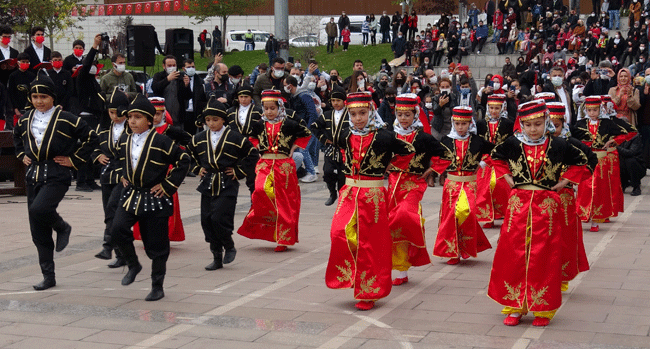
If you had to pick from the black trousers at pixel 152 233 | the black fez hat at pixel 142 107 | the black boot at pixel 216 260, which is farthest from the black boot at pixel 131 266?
the black fez hat at pixel 142 107

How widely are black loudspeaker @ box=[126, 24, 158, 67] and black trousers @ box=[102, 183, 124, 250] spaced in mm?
9018

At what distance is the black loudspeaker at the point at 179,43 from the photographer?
19.2m

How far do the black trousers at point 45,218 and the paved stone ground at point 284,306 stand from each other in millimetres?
278

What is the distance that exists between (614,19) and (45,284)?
27939 mm

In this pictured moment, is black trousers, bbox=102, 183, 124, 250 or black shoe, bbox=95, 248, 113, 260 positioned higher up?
black trousers, bbox=102, 183, 124, 250

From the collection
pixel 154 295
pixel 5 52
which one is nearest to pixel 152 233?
pixel 154 295

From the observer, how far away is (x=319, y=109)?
1725 cm

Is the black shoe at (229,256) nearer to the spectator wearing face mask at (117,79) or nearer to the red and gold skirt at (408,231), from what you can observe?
the red and gold skirt at (408,231)

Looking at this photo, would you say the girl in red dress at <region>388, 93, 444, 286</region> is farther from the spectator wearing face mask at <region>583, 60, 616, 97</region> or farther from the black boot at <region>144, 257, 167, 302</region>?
the spectator wearing face mask at <region>583, 60, 616, 97</region>

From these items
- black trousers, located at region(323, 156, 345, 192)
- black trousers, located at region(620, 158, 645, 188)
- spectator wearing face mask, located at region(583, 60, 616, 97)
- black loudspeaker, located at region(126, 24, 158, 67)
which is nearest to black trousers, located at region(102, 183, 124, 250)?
black trousers, located at region(323, 156, 345, 192)

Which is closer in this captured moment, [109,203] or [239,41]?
[109,203]

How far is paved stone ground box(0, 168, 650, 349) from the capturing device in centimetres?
640

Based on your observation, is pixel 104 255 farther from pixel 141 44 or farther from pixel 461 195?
pixel 141 44

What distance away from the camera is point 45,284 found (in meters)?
8.09
